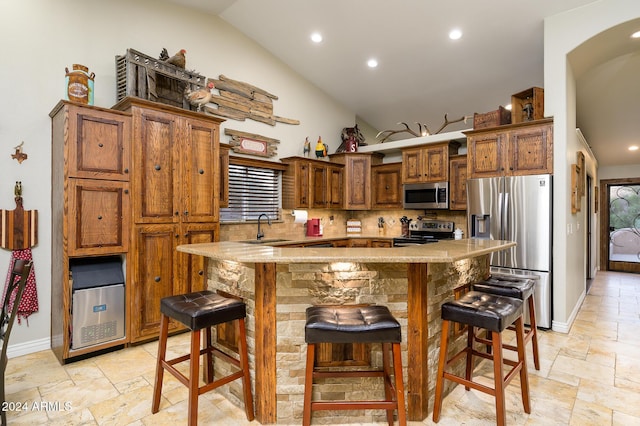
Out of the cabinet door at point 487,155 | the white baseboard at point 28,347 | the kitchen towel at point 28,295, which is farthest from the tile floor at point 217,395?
the cabinet door at point 487,155

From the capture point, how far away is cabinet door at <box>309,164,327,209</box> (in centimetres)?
535

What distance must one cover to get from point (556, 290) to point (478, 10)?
3.11m

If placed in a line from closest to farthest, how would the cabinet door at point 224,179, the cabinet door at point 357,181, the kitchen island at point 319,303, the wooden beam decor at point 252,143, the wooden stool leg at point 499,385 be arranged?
the wooden stool leg at point 499,385 < the kitchen island at point 319,303 < the cabinet door at point 224,179 < the wooden beam decor at point 252,143 < the cabinet door at point 357,181

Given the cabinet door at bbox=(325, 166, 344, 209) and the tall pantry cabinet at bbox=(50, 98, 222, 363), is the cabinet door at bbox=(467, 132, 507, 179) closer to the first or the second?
the cabinet door at bbox=(325, 166, 344, 209)

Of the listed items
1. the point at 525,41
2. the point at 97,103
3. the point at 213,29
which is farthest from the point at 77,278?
the point at 525,41

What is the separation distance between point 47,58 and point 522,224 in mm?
5114

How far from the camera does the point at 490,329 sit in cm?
194

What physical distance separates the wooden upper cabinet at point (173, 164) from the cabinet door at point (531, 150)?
3386 mm

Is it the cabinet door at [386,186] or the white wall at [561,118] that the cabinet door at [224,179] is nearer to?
the cabinet door at [386,186]

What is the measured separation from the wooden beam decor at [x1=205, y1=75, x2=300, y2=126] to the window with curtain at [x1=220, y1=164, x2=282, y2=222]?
0.71m

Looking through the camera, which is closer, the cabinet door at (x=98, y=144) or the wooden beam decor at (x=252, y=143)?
the cabinet door at (x=98, y=144)

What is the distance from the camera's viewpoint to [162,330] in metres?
2.18

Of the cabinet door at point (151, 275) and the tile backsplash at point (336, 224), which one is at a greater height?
the tile backsplash at point (336, 224)

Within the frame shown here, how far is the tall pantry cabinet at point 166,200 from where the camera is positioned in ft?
10.5
